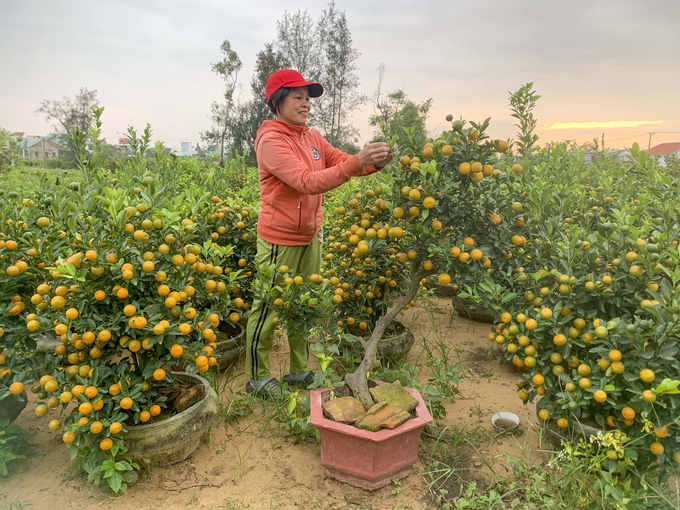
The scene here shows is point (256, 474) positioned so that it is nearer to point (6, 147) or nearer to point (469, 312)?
point (469, 312)

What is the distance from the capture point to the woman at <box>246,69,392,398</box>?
2523mm

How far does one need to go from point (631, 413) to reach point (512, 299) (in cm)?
75

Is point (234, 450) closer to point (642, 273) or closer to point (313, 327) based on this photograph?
point (313, 327)

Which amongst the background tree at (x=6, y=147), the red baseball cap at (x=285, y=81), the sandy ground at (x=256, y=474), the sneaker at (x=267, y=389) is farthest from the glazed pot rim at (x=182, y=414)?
the background tree at (x=6, y=147)

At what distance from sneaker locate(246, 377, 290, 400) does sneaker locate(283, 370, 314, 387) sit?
0.11m

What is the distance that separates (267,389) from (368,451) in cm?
106

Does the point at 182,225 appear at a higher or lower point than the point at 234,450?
higher

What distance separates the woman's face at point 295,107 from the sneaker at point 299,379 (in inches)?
71.2

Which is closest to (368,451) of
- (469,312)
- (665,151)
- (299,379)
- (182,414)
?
(182,414)

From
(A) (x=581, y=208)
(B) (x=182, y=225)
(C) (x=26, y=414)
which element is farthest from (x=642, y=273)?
(C) (x=26, y=414)

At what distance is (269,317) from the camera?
2895mm

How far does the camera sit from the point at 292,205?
2746 millimetres

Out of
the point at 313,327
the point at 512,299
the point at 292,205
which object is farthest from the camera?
the point at 292,205

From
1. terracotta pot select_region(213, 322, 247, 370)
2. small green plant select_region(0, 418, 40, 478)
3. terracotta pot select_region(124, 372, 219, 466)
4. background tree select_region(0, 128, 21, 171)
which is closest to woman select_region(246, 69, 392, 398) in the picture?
terracotta pot select_region(213, 322, 247, 370)
